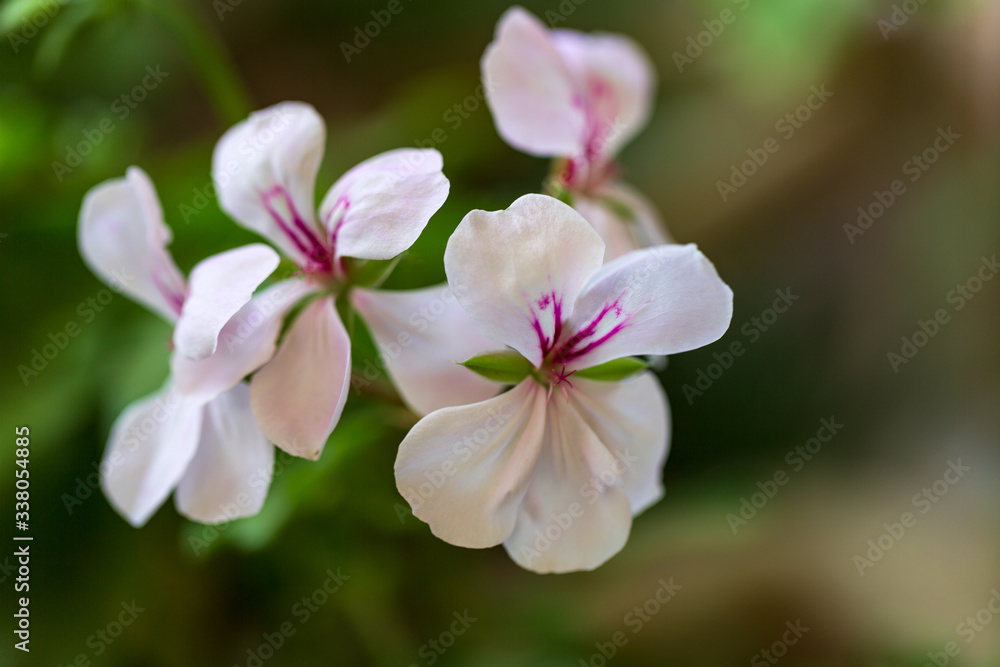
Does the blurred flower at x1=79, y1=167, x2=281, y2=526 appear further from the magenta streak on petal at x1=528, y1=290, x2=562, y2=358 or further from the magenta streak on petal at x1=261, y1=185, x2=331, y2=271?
the magenta streak on petal at x1=528, y1=290, x2=562, y2=358

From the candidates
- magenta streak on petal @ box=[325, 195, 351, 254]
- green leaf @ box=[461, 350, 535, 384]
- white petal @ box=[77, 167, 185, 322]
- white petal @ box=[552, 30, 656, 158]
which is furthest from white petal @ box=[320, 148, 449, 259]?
white petal @ box=[552, 30, 656, 158]

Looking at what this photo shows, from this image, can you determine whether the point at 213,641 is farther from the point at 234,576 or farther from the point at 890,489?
the point at 890,489

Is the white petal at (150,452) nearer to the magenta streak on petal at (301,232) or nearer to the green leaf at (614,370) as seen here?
the magenta streak on petal at (301,232)

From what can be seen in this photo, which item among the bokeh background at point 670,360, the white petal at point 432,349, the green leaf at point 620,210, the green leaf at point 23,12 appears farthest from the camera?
the bokeh background at point 670,360

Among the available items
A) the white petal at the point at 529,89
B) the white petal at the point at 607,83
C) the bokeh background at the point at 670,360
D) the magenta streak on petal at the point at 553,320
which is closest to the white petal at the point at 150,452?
the bokeh background at the point at 670,360

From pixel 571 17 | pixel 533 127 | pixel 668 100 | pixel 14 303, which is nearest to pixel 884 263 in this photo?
pixel 668 100

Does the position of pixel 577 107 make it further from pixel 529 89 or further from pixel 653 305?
pixel 653 305
